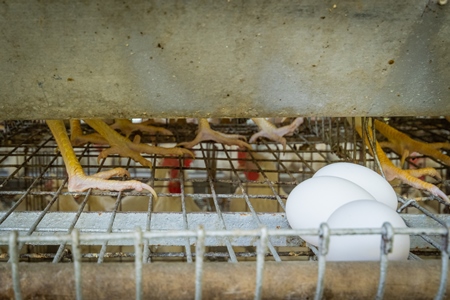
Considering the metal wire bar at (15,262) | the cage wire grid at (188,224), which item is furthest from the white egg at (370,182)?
the metal wire bar at (15,262)

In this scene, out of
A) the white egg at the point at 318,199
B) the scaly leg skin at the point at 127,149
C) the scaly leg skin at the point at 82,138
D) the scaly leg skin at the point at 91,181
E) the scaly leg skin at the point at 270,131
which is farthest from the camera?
the scaly leg skin at the point at 270,131

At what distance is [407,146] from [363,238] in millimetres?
1194

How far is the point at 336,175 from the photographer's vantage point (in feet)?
3.48

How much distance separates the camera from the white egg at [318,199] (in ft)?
2.94

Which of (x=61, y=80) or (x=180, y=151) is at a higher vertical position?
(x=61, y=80)

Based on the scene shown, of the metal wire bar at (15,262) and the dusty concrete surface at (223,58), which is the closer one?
the metal wire bar at (15,262)

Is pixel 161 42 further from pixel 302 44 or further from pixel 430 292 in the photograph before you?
pixel 430 292

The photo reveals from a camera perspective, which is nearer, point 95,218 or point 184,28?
point 184,28

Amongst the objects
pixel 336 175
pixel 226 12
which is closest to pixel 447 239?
pixel 336 175

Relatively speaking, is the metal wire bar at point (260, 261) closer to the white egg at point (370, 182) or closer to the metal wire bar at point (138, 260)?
the metal wire bar at point (138, 260)

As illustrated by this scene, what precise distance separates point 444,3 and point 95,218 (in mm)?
902

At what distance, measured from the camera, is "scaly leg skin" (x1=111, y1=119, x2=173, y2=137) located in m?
2.13

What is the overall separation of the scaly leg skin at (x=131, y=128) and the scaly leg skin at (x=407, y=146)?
95 cm

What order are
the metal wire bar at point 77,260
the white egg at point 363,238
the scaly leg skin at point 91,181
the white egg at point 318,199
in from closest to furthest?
the metal wire bar at point 77,260 → the white egg at point 363,238 → the white egg at point 318,199 → the scaly leg skin at point 91,181
